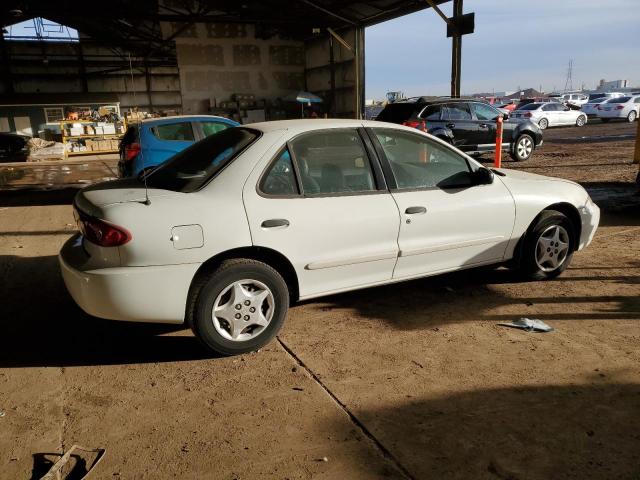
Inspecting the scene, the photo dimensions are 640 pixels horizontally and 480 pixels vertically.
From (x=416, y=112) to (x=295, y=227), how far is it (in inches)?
338

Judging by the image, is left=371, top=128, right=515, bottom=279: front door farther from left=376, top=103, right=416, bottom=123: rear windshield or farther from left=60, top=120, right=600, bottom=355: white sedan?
left=376, top=103, right=416, bottom=123: rear windshield

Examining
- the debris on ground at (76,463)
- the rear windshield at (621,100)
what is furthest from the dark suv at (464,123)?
the rear windshield at (621,100)

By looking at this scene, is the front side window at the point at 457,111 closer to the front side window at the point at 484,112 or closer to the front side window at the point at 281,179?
the front side window at the point at 484,112

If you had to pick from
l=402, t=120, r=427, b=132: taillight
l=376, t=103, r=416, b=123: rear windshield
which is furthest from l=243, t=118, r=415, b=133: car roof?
l=376, t=103, r=416, b=123: rear windshield

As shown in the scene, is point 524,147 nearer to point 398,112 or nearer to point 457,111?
point 457,111

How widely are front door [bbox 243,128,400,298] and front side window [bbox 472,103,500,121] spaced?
30.8ft

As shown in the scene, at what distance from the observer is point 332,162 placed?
3.62 m

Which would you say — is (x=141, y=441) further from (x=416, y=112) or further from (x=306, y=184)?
(x=416, y=112)

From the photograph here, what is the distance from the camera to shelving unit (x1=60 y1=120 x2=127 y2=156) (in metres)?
20.2

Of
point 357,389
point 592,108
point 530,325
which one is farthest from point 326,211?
point 592,108

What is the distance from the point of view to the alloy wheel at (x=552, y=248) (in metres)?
4.44

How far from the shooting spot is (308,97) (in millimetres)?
23312

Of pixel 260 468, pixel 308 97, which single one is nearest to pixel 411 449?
pixel 260 468

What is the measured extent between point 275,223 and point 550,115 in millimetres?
25997
